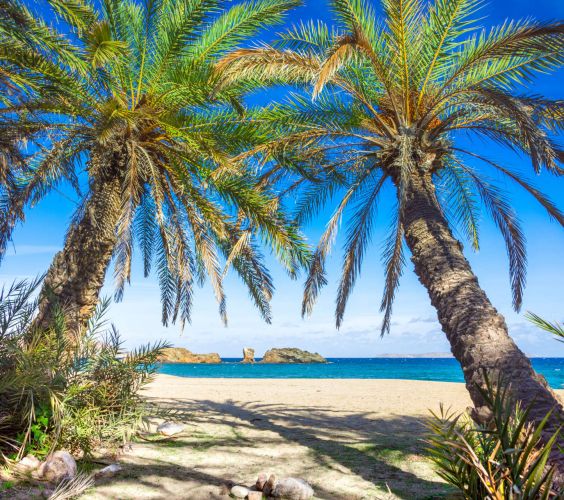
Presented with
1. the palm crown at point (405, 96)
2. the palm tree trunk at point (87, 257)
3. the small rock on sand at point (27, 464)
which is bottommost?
the small rock on sand at point (27, 464)

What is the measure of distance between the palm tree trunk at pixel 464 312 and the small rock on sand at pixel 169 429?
376 centimetres

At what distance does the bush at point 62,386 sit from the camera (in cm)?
427

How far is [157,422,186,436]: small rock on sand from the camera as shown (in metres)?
6.07

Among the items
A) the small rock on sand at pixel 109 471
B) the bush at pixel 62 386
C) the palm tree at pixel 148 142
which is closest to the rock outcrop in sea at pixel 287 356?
the palm tree at pixel 148 142

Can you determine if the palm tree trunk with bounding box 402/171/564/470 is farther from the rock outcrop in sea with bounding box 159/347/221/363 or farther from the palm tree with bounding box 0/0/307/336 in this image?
the rock outcrop in sea with bounding box 159/347/221/363

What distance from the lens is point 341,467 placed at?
4.93 metres

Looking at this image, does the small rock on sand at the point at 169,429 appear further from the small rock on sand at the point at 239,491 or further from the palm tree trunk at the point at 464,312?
the palm tree trunk at the point at 464,312

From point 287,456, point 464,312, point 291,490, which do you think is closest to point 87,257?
point 287,456

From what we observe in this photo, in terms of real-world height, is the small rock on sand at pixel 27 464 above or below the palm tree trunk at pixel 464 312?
below

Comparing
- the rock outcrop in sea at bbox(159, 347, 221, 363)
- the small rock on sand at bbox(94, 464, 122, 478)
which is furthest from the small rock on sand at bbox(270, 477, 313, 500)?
the rock outcrop in sea at bbox(159, 347, 221, 363)

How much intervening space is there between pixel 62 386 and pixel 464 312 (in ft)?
14.4

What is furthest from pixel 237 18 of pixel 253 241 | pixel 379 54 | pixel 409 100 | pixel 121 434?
pixel 121 434

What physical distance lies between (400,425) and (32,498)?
19.6 ft

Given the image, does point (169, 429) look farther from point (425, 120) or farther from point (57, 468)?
point (425, 120)
